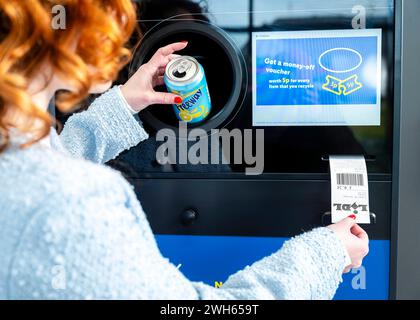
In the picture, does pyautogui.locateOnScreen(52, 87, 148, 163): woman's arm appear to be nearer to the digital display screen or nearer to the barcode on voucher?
the digital display screen

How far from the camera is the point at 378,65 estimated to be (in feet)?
4.37

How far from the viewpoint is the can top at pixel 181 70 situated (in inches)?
50.9

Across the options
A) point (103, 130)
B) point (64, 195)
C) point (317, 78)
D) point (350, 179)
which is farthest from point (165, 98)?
point (64, 195)

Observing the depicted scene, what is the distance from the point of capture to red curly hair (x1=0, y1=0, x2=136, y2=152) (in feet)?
2.35

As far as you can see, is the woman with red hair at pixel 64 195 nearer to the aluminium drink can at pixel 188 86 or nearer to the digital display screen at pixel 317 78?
the aluminium drink can at pixel 188 86

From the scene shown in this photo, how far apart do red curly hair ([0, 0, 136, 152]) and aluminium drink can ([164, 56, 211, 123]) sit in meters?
0.50

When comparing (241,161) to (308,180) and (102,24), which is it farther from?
(102,24)

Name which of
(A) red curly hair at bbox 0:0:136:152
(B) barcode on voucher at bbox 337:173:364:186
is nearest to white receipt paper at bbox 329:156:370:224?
(B) barcode on voucher at bbox 337:173:364:186

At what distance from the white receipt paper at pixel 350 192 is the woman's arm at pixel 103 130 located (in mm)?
541

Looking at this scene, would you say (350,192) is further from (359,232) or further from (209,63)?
(209,63)

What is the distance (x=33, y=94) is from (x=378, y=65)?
37.0 inches

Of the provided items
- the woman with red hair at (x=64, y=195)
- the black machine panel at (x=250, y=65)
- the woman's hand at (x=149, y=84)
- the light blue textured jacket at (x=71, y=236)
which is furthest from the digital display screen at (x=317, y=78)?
the light blue textured jacket at (x=71, y=236)
